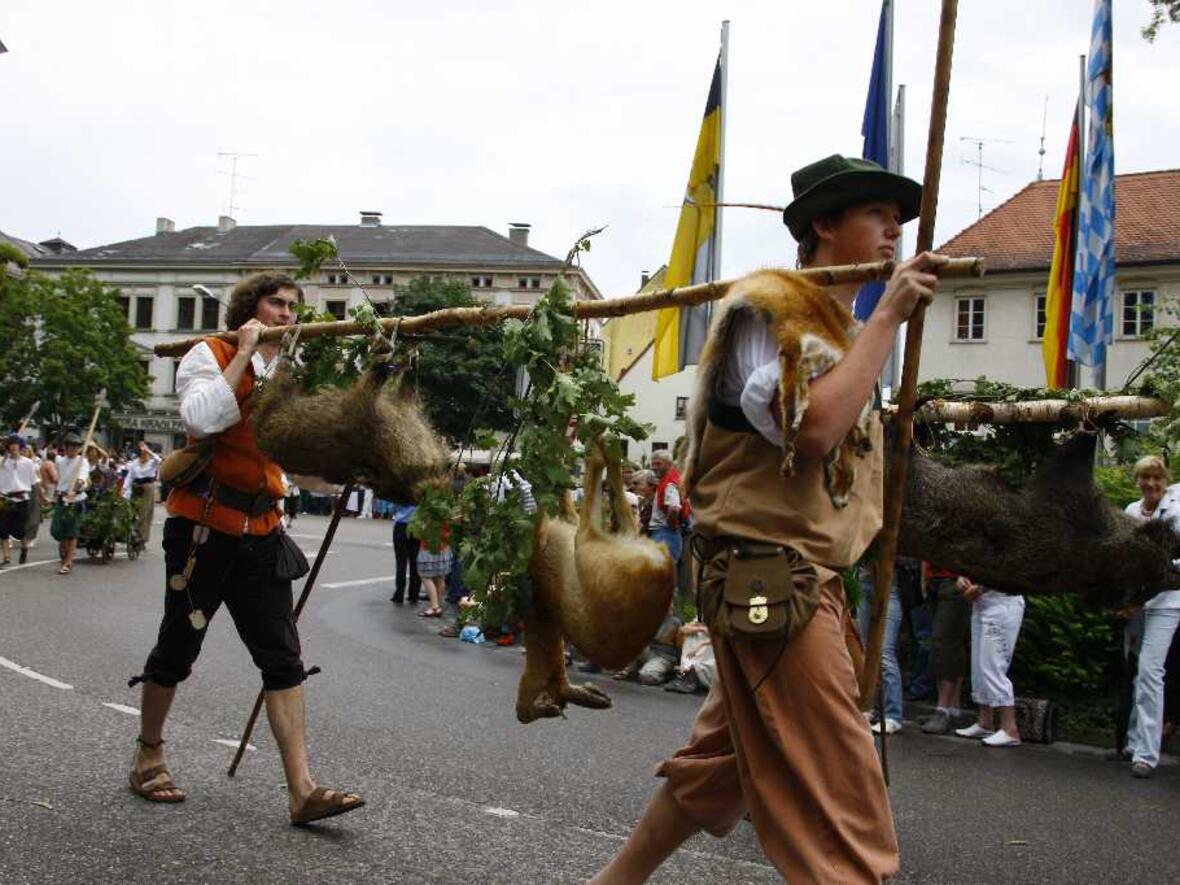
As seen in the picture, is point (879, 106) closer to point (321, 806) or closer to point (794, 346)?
point (321, 806)

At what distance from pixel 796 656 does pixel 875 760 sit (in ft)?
0.95

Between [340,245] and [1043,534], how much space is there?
2564 inches

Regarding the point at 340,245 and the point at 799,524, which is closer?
the point at 799,524

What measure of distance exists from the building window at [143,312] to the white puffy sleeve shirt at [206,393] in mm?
68670

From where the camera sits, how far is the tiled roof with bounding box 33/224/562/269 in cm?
6506

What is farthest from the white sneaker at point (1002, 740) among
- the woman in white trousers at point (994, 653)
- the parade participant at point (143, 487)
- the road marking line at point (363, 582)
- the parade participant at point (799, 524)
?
the parade participant at point (143, 487)

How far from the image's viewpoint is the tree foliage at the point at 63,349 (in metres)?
51.6

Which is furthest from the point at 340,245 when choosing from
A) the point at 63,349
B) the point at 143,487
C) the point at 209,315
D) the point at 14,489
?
the point at 14,489

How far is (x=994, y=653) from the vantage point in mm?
7762

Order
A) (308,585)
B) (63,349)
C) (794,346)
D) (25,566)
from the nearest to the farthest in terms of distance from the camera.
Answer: (794,346) < (308,585) < (25,566) < (63,349)

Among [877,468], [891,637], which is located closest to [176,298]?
[891,637]

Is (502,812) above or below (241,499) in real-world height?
below

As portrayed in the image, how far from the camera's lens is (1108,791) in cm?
648

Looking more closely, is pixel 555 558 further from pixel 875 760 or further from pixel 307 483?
pixel 307 483
